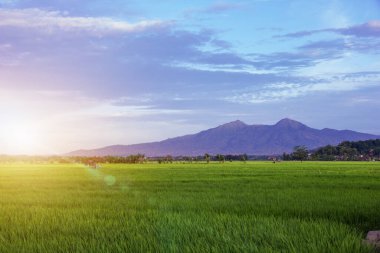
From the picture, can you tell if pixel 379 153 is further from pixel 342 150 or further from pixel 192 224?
pixel 192 224

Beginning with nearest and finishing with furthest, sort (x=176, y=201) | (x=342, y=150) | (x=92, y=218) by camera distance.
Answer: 1. (x=92, y=218)
2. (x=176, y=201)
3. (x=342, y=150)

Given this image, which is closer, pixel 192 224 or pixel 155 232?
pixel 155 232

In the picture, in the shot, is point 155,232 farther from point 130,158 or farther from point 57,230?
point 130,158

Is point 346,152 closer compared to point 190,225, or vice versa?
point 190,225

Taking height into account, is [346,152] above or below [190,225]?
above

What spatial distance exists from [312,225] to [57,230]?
4514 millimetres

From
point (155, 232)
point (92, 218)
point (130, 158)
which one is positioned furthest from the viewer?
point (130, 158)

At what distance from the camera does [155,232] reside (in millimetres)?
8453

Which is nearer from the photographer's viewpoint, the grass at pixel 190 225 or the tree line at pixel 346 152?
the grass at pixel 190 225

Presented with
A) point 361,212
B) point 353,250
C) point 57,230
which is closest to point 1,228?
point 57,230

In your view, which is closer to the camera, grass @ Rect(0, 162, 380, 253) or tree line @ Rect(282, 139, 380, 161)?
grass @ Rect(0, 162, 380, 253)

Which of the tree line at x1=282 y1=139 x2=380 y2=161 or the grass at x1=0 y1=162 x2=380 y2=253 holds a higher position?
the tree line at x1=282 y1=139 x2=380 y2=161

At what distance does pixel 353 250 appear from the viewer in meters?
6.92

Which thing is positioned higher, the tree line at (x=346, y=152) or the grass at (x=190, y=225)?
the tree line at (x=346, y=152)
